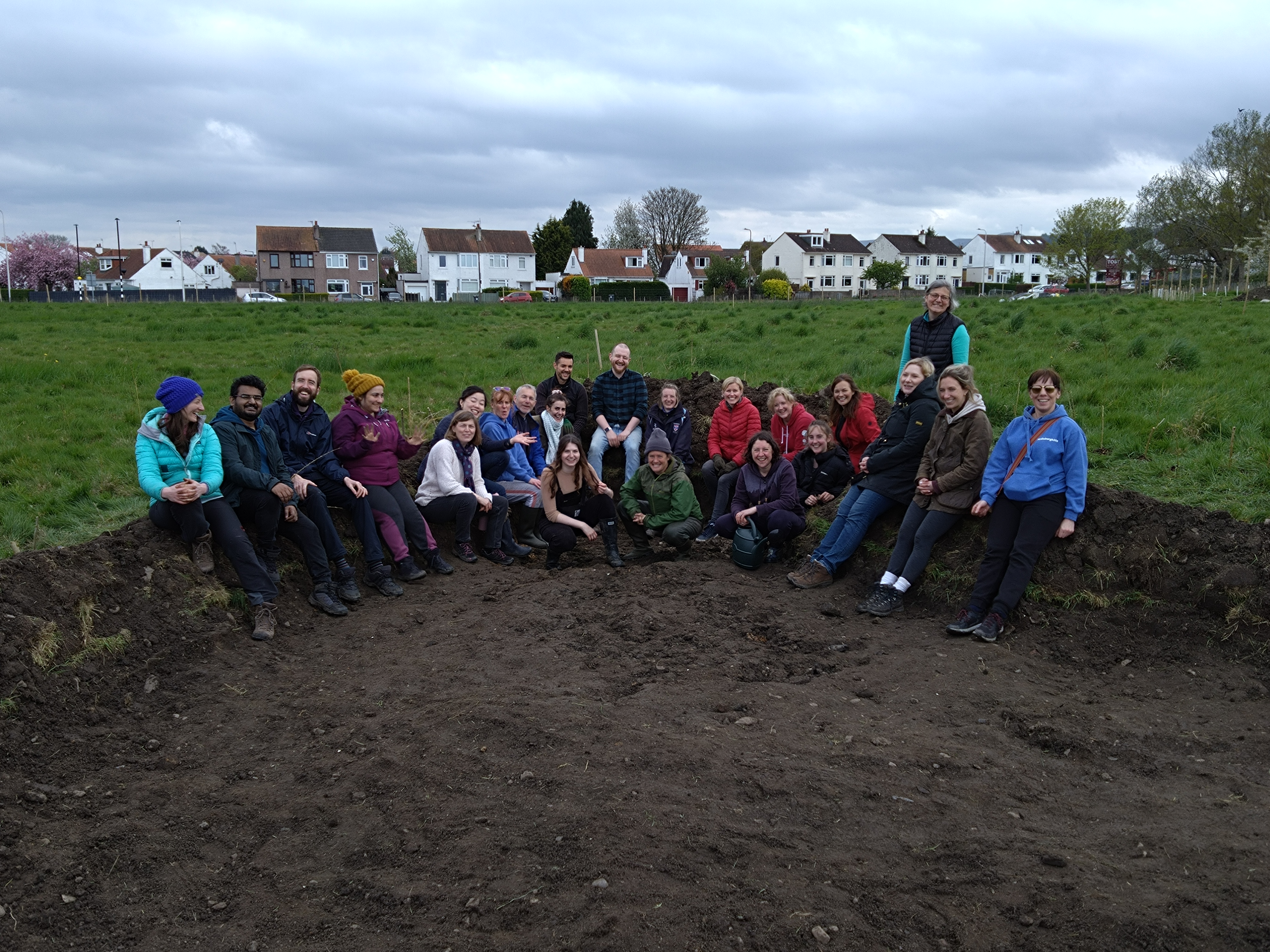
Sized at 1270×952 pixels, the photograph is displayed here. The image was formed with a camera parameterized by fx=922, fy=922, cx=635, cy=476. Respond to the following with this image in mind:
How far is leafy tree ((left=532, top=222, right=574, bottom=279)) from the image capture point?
266 feet

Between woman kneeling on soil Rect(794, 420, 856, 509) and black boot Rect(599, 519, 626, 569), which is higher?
woman kneeling on soil Rect(794, 420, 856, 509)

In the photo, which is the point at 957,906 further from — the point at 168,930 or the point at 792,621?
the point at 792,621

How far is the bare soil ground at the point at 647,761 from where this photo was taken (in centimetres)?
350

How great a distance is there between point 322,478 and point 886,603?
15.7ft

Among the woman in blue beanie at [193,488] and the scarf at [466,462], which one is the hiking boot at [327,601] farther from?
the scarf at [466,462]

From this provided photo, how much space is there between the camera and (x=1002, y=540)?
6777 mm

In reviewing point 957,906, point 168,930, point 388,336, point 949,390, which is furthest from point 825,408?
point 388,336

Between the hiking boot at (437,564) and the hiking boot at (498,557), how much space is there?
0.48 m

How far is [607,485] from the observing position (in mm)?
10391

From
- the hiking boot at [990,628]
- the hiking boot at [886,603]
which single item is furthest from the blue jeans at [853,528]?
the hiking boot at [990,628]

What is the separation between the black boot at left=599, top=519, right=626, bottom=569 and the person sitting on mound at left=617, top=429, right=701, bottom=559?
6.0 inches

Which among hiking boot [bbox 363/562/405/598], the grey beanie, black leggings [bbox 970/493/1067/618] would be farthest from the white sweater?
black leggings [bbox 970/493/1067/618]

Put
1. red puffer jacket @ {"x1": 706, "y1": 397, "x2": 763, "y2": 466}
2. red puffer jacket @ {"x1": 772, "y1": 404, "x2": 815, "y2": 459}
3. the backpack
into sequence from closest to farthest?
the backpack < red puffer jacket @ {"x1": 772, "y1": 404, "x2": 815, "y2": 459} < red puffer jacket @ {"x1": 706, "y1": 397, "x2": 763, "y2": 466}

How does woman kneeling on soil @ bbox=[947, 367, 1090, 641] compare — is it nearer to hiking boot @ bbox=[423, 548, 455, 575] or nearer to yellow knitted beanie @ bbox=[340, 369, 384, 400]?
hiking boot @ bbox=[423, 548, 455, 575]
